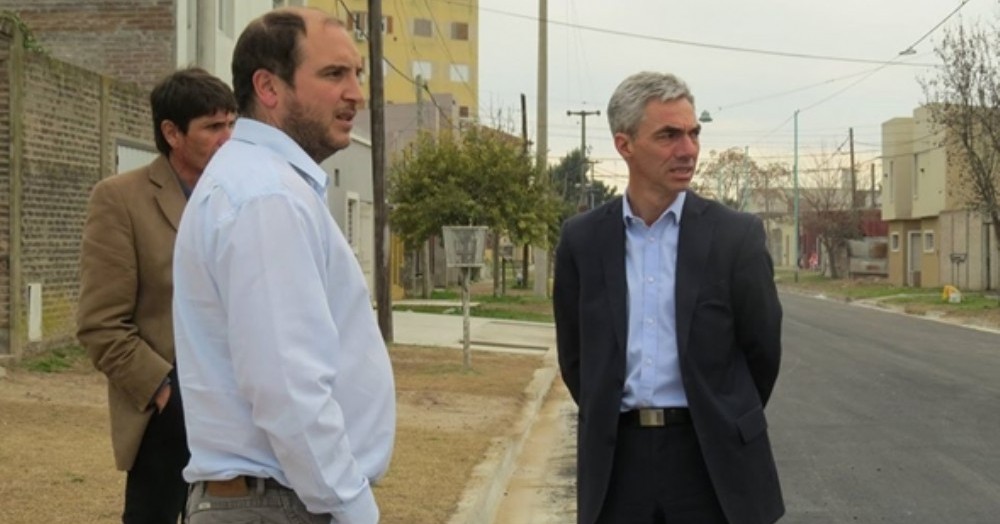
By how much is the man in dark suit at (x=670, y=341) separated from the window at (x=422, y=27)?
7743 centimetres

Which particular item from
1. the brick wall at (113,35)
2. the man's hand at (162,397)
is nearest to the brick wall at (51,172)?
the brick wall at (113,35)

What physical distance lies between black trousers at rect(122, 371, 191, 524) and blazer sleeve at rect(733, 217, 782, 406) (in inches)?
68.7

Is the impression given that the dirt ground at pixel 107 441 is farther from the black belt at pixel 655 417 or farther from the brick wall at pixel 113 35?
the brick wall at pixel 113 35

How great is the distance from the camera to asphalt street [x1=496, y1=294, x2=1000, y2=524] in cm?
850

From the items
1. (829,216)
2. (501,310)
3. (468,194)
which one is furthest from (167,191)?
(829,216)

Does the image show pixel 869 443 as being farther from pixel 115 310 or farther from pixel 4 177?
pixel 4 177

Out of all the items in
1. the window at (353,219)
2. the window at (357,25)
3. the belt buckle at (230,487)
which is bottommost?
the belt buckle at (230,487)

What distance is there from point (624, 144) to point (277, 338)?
5.65 feet

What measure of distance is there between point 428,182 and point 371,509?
2929 cm

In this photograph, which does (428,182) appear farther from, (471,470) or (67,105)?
(471,470)

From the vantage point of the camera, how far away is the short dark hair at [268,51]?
2.94 metres

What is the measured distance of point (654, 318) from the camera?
12.9 feet

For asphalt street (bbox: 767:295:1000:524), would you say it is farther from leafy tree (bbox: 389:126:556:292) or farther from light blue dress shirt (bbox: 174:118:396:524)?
leafy tree (bbox: 389:126:556:292)

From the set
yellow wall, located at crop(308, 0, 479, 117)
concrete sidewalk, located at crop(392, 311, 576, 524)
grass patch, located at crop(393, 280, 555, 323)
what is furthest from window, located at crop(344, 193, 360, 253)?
yellow wall, located at crop(308, 0, 479, 117)
